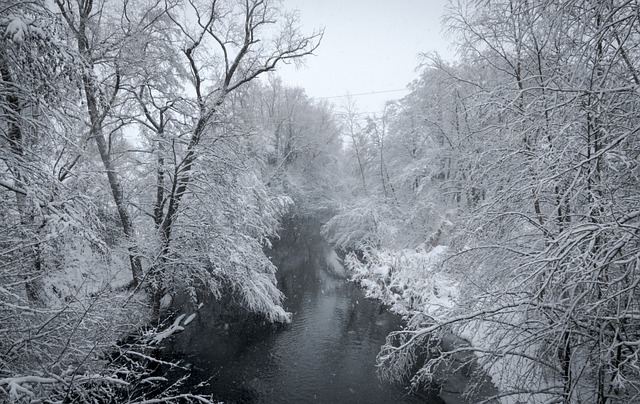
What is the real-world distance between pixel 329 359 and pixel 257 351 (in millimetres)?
2290

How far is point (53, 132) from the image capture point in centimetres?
359

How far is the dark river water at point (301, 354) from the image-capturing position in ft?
25.7

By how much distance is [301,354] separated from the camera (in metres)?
9.45

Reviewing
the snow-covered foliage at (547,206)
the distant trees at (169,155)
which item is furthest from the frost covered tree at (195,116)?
the snow-covered foliage at (547,206)

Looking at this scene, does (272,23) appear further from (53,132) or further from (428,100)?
(428,100)

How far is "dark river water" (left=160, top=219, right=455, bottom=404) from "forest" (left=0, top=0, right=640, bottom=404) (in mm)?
762

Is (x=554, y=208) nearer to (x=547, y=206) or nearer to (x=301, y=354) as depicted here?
(x=547, y=206)

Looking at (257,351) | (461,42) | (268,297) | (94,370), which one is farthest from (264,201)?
(461,42)

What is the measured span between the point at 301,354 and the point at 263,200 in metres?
5.27

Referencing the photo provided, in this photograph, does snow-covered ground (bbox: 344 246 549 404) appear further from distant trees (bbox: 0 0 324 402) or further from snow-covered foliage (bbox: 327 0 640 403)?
distant trees (bbox: 0 0 324 402)

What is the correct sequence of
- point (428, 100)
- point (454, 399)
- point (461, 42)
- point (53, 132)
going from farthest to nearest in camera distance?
point (428, 100), point (454, 399), point (461, 42), point (53, 132)

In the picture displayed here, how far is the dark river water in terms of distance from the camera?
7840 millimetres

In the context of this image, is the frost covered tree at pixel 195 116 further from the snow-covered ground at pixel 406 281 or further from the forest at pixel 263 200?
the snow-covered ground at pixel 406 281

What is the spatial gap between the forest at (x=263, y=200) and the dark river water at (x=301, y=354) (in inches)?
30.0
